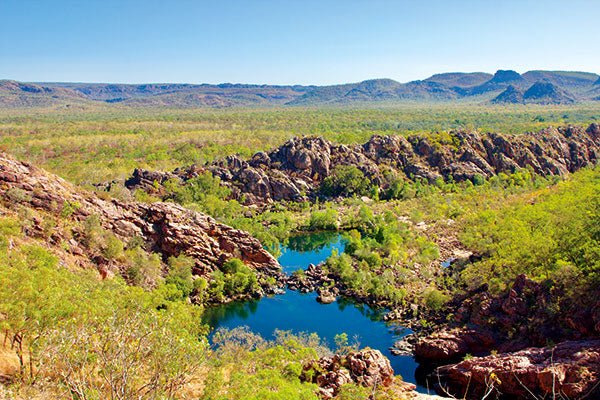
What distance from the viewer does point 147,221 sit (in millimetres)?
55031

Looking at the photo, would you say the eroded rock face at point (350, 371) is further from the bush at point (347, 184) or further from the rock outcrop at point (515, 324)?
the bush at point (347, 184)

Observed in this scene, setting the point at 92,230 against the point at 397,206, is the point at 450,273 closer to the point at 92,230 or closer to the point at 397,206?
the point at 397,206

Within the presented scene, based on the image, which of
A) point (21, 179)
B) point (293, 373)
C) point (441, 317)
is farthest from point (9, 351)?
point (441, 317)

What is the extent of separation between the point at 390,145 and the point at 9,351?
326 feet

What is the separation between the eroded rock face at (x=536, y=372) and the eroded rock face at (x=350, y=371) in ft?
13.6

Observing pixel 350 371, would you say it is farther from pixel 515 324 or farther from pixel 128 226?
pixel 128 226

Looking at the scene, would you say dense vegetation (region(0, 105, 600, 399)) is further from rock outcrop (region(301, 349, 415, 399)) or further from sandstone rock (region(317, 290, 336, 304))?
sandstone rock (region(317, 290, 336, 304))

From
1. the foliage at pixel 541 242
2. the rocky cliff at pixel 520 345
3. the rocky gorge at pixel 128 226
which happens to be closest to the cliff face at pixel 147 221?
the rocky gorge at pixel 128 226

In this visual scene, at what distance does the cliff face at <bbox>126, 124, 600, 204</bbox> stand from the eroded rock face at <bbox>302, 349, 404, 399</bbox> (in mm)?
61118

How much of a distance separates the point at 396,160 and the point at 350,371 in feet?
274

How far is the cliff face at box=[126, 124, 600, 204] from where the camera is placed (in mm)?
95188

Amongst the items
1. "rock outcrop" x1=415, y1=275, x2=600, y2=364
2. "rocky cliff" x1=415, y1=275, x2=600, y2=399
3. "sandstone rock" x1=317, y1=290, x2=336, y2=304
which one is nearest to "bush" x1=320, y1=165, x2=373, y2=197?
"sandstone rock" x1=317, y1=290, x2=336, y2=304

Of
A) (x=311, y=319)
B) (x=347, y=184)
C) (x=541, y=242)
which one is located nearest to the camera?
(x=541, y=242)

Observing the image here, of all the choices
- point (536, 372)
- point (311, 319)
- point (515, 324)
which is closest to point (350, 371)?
point (536, 372)
